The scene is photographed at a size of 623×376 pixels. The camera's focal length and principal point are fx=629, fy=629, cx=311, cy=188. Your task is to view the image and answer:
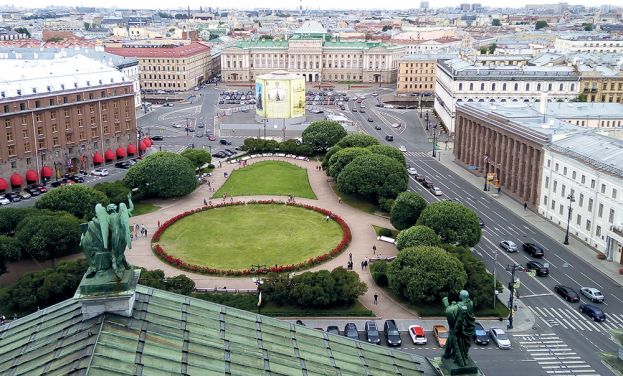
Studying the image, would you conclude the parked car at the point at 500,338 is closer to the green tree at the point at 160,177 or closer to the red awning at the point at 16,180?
the green tree at the point at 160,177

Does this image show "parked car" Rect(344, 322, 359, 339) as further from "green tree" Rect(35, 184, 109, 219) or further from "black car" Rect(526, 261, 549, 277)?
"green tree" Rect(35, 184, 109, 219)

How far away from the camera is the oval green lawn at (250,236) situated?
8200cm

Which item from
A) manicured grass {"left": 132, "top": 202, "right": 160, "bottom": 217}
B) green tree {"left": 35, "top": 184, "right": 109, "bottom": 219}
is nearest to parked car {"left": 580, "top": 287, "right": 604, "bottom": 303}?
green tree {"left": 35, "top": 184, "right": 109, "bottom": 219}

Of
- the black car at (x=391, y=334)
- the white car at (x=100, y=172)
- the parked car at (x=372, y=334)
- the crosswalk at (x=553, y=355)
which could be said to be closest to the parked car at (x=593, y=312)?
the crosswalk at (x=553, y=355)

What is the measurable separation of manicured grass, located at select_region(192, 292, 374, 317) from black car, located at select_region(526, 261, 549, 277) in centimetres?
2396

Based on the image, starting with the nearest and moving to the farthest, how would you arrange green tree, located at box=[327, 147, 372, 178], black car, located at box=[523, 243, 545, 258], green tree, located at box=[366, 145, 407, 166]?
black car, located at box=[523, 243, 545, 258]
green tree, located at box=[327, 147, 372, 178]
green tree, located at box=[366, 145, 407, 166]

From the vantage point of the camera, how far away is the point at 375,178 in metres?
101

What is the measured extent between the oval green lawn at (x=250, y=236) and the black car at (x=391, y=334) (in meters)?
20.1

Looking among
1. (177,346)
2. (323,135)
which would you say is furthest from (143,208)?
(177,346)

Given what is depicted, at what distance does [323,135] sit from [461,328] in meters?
118

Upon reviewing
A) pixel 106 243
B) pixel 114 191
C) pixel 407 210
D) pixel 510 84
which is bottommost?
pixel 114 191

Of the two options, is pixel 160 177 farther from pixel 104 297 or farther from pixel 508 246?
pixel 104 297

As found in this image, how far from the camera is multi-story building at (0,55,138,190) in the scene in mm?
113562

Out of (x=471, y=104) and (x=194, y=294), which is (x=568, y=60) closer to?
(x=471, y=104)
